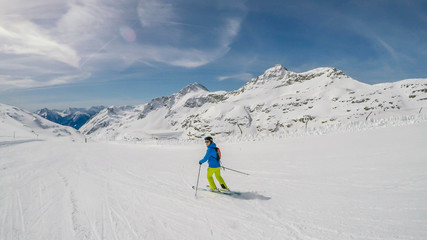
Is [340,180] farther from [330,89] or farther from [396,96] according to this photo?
[330,89]

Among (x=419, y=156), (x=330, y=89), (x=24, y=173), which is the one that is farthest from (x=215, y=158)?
(x=330, y=89)

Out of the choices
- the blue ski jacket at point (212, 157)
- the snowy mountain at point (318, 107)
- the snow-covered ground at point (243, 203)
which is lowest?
the snow-covered ground at point (243, 203)

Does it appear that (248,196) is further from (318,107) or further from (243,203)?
(318,107)

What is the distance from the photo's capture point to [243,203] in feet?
19.7

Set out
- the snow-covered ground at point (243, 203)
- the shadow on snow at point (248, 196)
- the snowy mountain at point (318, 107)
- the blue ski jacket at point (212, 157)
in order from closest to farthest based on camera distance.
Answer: the snow-covered ground at point (243, 203), the shadow on snow at point (248, 196), the blue ski jacket at point (212, 157), the snowy mountain at point (318, 107)

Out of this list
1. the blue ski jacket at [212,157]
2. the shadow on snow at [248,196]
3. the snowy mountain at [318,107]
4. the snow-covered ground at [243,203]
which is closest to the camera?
the snow-covered ground at [243,203]

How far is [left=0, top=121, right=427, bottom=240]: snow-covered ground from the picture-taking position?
14.3ft

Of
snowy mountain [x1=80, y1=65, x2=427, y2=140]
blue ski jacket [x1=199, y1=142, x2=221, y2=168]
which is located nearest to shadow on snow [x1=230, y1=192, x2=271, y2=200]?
blue ski jacket [x1=199, y1=142, x2=221, y2=168]

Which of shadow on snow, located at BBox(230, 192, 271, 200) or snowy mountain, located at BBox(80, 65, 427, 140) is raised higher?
snowy mountain, located at BBox(80, 65, 427, 140)

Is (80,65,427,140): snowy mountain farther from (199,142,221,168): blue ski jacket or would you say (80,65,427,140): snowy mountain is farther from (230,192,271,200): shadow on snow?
(199,142,221,168): blue ski jacket

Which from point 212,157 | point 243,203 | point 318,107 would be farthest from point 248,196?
point 318,107

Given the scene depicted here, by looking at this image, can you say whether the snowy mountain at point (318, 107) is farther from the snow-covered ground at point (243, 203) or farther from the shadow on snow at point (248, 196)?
the shadow on snow at point (248, 196)

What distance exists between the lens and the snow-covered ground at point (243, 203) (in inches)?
172

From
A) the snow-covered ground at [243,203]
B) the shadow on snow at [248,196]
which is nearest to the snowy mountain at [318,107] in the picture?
the snow-covered ground at [243,203]
